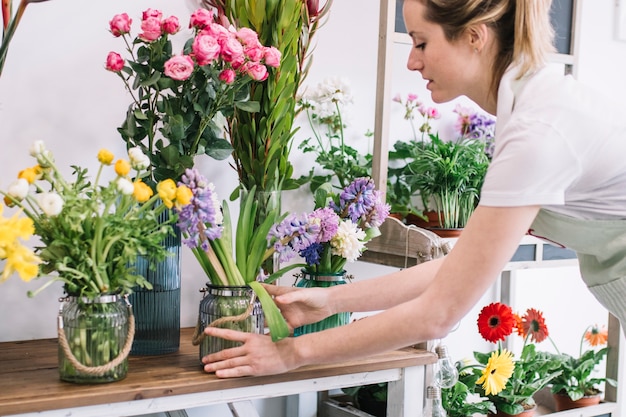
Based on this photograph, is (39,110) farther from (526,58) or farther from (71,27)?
(526,58)

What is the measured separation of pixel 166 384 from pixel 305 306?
1.17ft

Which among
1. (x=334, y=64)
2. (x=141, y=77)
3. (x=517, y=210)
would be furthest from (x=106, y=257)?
(x=334, y=64)

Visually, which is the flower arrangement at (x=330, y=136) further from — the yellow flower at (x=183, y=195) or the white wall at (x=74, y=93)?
the yellow flower at (x=183, y=195)

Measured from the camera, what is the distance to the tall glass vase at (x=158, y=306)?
1623 millimetres

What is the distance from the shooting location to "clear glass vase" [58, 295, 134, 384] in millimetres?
1353

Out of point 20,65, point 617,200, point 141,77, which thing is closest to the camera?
point 617,200

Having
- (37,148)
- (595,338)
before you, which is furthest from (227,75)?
(595,338)

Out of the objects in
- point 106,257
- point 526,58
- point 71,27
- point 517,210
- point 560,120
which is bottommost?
point 106,257

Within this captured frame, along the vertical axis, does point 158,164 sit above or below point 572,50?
below

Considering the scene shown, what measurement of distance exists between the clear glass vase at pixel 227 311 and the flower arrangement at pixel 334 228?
130 mm

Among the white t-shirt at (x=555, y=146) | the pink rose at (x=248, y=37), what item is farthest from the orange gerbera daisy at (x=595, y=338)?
the pink rose at (x=248, y=37)

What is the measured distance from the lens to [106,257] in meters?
1.37

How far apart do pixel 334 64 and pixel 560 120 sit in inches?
43.8

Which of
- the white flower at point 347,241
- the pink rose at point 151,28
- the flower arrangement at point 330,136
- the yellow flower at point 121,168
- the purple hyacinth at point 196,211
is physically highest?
the pink rose at point 151,28
